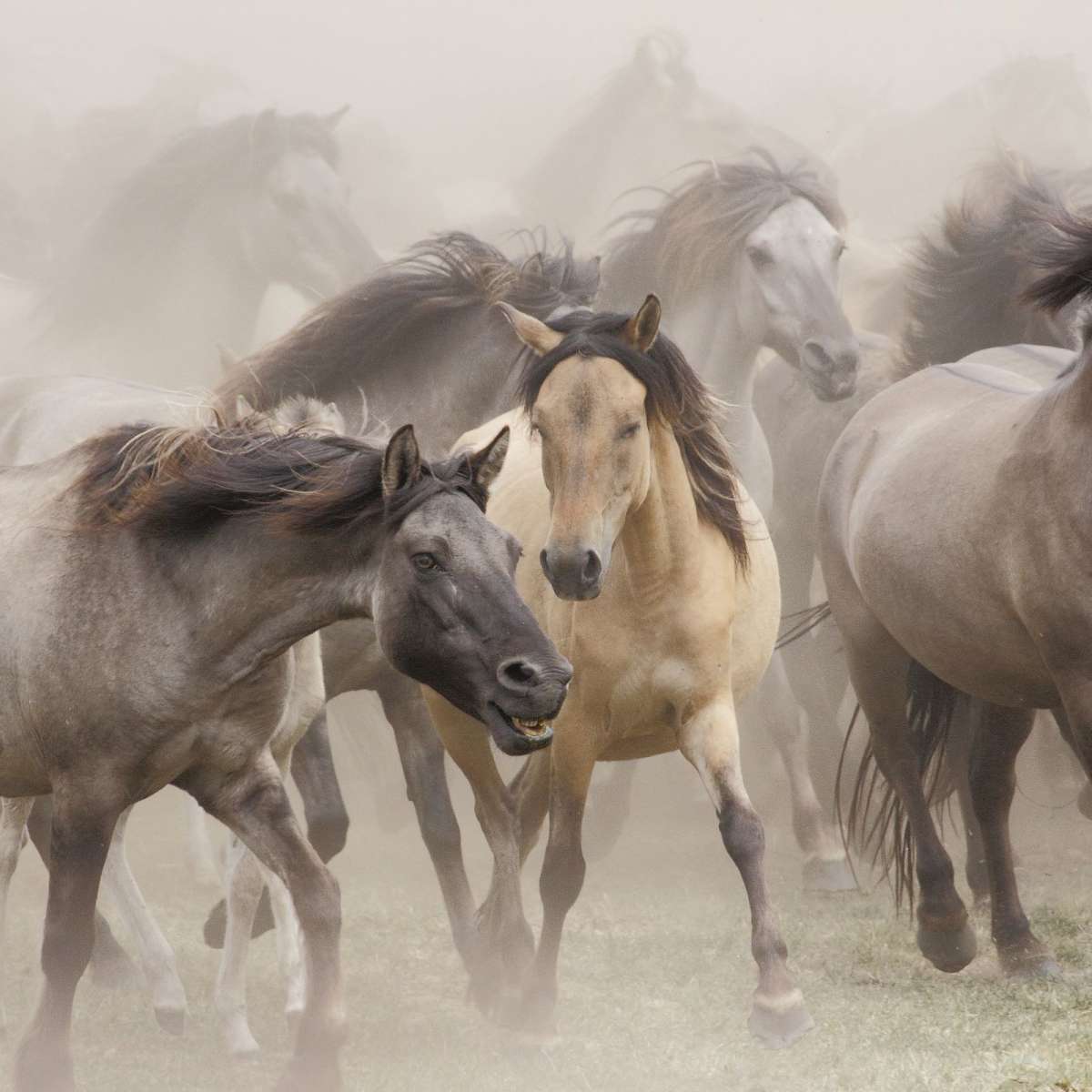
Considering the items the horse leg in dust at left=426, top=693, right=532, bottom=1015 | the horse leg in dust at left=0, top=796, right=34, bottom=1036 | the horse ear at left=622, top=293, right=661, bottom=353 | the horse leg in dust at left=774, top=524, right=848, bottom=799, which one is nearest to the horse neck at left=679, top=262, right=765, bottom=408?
the horse leg in dust at left=774, top=524, right=848, bottom=799

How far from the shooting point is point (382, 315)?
269 inches

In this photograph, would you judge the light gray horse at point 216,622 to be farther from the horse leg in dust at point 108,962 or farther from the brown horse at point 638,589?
the horse leg in dust at point 108,962

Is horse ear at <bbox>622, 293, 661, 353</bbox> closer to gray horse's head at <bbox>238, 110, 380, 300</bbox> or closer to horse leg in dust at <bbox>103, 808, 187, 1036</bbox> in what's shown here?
horse leg in dust at <bbox>103, 808, 187, 1036</bbox>

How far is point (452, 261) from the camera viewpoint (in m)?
6.86

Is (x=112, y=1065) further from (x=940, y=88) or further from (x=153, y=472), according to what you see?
(x=940, y=88)

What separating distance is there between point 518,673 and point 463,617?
186 mm

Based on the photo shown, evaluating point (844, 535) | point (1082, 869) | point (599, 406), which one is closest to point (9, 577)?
point (599, 406)

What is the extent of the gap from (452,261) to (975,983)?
3.17 meters

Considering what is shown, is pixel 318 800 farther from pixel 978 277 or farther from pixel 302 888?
pixel 978 277

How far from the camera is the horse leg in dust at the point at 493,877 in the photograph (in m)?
5.54

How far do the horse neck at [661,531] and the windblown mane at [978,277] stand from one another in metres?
2.86

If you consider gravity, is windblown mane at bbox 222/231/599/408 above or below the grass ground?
above

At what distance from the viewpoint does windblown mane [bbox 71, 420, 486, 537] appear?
4.07m

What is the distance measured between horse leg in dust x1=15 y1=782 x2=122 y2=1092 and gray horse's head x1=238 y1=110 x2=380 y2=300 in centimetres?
643
